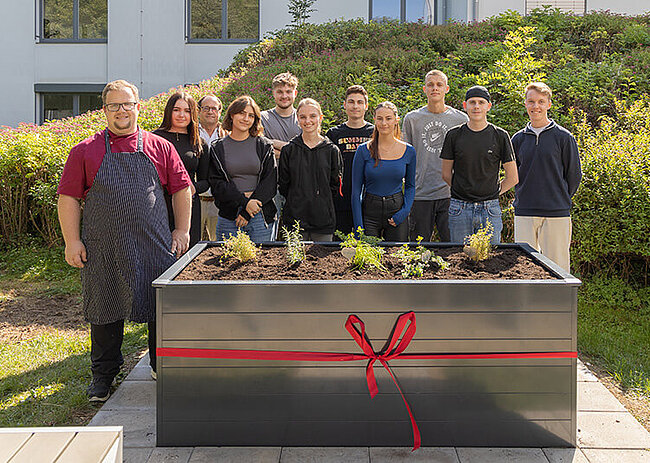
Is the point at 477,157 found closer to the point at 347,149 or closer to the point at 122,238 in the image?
the point at 347,149

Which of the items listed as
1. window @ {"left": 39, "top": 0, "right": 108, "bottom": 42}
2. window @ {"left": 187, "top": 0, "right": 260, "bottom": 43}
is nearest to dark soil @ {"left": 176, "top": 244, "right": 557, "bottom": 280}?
window @ {"left": 187, "top": 0, "right": 260, "bottom": 43}

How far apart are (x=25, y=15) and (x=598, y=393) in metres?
16.2

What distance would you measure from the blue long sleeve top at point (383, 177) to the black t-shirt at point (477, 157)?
33 centimetres

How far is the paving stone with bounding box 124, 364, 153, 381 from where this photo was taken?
4366 mm

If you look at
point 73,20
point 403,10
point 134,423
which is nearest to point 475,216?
point 134,423

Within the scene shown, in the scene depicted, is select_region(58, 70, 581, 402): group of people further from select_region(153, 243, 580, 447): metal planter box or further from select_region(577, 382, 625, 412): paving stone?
select_region(577, 382, 625, 412): paving stone

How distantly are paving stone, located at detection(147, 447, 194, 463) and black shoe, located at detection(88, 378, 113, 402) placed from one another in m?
0.89

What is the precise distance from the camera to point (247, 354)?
130 inches

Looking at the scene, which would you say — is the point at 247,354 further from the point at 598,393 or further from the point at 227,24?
the point at 227,24

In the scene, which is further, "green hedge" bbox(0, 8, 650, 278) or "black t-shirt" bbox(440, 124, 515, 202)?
"green hedge" bbox(0, 8, 650, 278)

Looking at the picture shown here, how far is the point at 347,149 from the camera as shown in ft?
17.7

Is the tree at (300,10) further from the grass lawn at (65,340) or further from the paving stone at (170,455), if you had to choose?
the paving stone at (170,455)

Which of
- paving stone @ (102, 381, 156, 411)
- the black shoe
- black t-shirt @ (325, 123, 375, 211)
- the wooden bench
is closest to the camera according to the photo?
the wooden bench

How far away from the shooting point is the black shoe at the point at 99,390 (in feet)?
13.2
